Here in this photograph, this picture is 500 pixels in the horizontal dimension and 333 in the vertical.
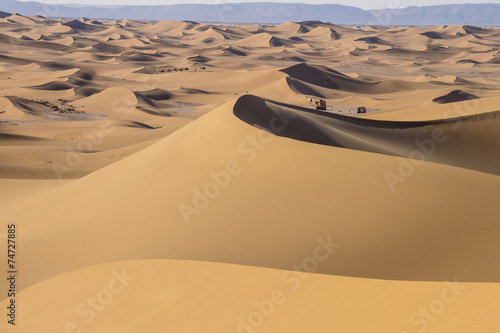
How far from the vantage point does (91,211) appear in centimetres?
1225

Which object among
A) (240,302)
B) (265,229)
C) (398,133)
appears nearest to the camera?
(240,302)

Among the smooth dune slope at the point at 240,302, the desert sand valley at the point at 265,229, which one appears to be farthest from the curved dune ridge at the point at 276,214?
the smooth dune slope at the point at 240,302

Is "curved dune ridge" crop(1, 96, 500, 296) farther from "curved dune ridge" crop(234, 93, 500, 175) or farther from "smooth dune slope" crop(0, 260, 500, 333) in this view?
"curved dune ridge" crop(234, 93, 500, 175)

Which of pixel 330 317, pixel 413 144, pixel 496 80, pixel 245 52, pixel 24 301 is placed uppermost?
pixel 245 52

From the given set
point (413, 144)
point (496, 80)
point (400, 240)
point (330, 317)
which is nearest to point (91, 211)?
point (400, 240)

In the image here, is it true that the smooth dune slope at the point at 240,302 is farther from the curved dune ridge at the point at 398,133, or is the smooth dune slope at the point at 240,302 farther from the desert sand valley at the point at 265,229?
the curved dune ridge at the point at 398,133

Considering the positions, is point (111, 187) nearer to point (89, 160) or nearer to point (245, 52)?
point (89, 160)

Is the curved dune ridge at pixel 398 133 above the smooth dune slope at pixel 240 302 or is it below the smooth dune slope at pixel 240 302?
above

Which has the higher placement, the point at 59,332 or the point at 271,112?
the point at 271,112

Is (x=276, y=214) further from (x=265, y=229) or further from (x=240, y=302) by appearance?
(x=240, y=302)

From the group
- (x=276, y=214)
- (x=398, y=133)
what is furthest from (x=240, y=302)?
(x=398, y=133)

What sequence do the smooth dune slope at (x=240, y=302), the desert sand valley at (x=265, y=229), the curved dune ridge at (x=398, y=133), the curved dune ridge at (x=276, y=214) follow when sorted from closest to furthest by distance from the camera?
the smooth dune slope at (x=240, y=302)
the desert sand valley at (x=265, y=229)
the curved dune ridge at (x=276, y=214)
the curved dune ridge at (x=398, y=133)

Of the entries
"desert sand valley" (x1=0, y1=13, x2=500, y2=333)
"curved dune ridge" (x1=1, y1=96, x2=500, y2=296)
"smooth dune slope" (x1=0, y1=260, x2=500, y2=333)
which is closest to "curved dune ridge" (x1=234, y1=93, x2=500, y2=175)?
"desert sand valley" (x1=0, y1=13, x2=500, y2=333)

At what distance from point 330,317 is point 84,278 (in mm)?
4298
